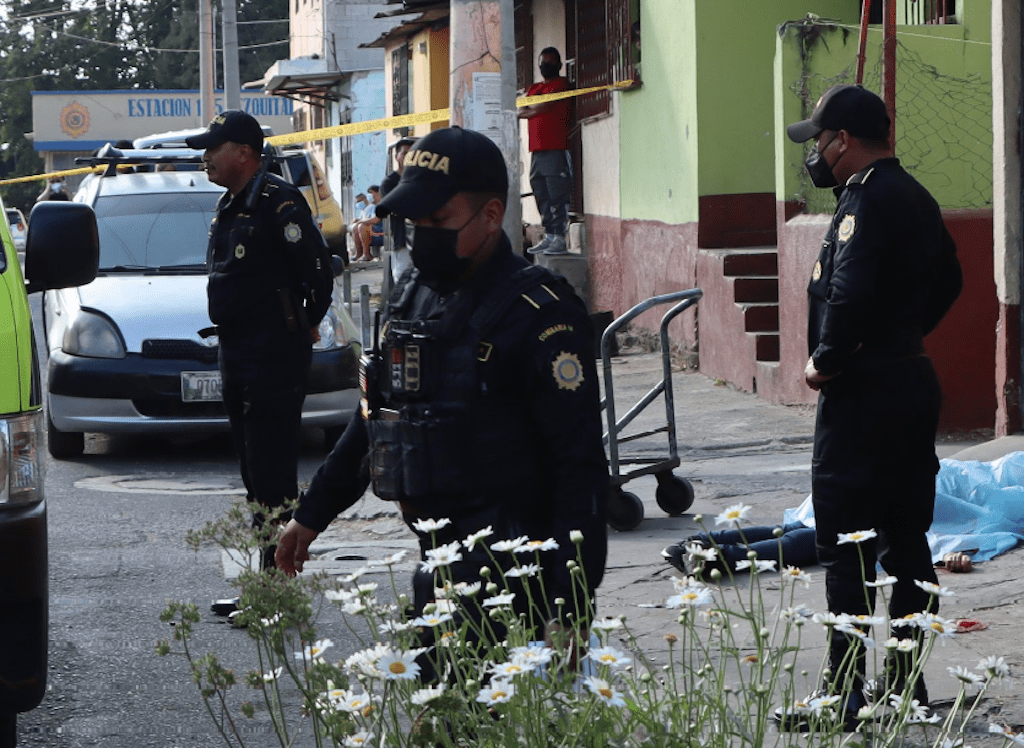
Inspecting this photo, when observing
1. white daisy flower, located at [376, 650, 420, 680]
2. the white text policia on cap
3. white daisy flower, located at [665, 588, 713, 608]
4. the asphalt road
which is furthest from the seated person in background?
white daisy flower, located at [376, 650, 420, 680]

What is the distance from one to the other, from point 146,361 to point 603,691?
748 cm

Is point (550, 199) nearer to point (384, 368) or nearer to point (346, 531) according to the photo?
point (346, 531)

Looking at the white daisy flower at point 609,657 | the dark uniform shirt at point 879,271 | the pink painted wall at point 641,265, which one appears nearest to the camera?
the white daisy flower at point 609,657

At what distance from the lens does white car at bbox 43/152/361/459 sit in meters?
9.41

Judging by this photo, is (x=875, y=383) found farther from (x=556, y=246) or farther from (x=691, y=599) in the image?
(x=556, y=246)

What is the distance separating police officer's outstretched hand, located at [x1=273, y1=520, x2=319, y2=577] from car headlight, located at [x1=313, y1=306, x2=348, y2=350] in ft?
20.3

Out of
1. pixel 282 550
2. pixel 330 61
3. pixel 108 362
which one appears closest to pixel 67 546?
pixel 108 362

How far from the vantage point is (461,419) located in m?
3.14

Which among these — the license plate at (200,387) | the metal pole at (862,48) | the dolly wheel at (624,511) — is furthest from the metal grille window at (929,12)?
the license plate at (200,387)

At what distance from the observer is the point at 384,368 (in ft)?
10.8

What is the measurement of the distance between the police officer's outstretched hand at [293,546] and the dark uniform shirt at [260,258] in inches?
103

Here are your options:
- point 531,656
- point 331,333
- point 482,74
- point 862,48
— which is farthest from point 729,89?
point 531,656

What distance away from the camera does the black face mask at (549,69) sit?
17062 millimetres

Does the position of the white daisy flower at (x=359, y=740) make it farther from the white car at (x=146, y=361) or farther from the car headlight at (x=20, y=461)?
the white car at (x=146, y=361)
